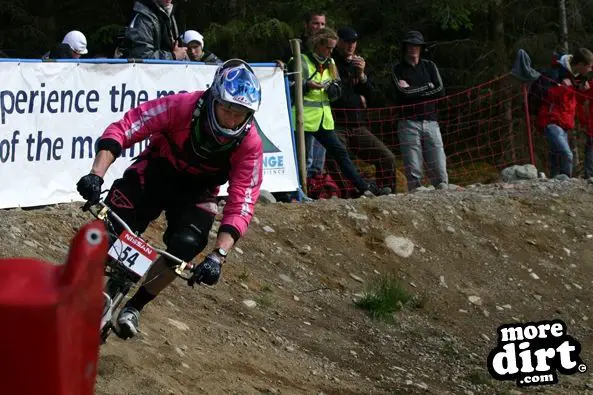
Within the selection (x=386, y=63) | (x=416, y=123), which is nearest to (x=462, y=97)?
(x=386, y=63)

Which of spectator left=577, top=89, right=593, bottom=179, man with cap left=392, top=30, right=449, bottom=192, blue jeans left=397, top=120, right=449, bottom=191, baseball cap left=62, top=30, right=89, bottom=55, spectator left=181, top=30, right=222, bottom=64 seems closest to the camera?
baseball cap left=62, top=30, right=89, bottom=55

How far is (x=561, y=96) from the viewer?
46.9 ft

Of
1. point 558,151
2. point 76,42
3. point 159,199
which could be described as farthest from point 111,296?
point 558,151

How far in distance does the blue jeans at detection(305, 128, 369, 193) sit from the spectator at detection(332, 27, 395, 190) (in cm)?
44

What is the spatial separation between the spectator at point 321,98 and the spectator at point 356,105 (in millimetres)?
229

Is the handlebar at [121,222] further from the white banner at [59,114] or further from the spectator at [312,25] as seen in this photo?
the spectator at [312,25]

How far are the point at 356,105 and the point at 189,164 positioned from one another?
6057mm

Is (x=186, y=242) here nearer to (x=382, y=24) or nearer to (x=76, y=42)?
(x=76, y=42)

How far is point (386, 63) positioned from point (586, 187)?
848 centimetres

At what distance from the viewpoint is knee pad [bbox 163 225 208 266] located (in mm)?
6727

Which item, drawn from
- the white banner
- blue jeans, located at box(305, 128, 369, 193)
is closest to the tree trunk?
blue jeans, located at box(305, 128, 369, 193)

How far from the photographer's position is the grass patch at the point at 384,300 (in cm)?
1016

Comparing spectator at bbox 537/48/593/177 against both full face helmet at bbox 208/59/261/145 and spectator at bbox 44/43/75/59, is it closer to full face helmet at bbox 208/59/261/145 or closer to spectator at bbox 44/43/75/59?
spectator at bbox 44/43/75/59

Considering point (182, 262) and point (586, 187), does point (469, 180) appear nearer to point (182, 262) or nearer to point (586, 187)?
point (586, 187)
